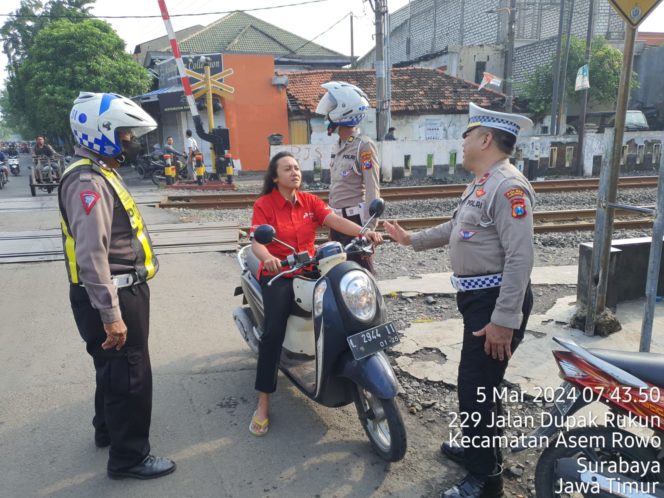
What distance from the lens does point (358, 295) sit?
274cm

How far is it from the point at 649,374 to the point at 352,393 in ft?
5.17

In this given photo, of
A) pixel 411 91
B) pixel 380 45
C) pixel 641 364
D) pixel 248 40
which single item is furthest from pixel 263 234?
pixel 248 40

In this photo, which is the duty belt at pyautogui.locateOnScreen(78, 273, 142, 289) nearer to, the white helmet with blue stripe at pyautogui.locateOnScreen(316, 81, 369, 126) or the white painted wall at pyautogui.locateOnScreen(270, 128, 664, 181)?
the white helmet with blue stripe at pyautogui.locateOnScreen(316, 81, 369, 126)

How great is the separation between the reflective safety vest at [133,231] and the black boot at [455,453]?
1970 millimetres

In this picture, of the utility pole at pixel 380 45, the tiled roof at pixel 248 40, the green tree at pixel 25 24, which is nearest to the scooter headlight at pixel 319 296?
the utility pole at pixel 380 45

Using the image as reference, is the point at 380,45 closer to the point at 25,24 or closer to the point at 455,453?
the point at 455,453

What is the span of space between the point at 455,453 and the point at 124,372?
1925 millimetres

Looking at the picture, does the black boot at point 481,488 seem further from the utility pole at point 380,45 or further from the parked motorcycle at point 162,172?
the parked motorcycle at point 162,172

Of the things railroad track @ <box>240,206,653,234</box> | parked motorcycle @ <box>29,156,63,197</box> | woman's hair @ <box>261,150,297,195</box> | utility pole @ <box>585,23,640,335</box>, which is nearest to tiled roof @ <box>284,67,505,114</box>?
parked motorcycle @ <box>29,156,63,197</box>

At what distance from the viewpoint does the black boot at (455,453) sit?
2.85 m

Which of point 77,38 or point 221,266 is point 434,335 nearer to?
point 221,266

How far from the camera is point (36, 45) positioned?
23.2 meters

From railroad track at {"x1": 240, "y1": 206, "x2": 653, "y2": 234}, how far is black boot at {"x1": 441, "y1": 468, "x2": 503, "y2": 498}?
20.9 feet

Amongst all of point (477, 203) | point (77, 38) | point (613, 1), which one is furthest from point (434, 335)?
point (77, 38)
